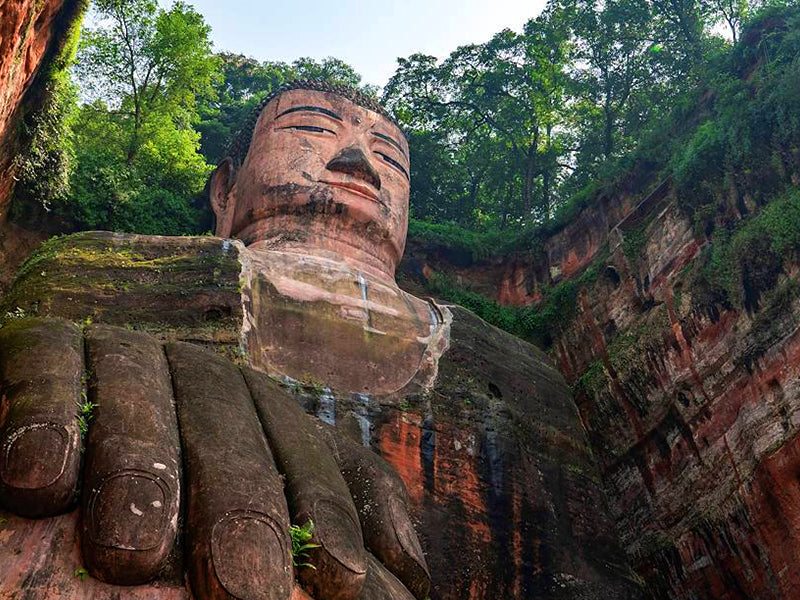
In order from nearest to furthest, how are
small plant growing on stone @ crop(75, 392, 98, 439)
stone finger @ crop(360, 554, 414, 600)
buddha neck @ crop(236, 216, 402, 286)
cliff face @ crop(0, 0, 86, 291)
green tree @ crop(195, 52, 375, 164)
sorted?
small plant growing on stone @ crop(75, 392, 98, 439) < stone finger @ crop(360, 554, 414, 600) < cliff face @ crop(0, 0, 86, 291) < buddha neck @ crop(236, 216, 402, 286) < green tree @ crop(195, 52, 375, 164)

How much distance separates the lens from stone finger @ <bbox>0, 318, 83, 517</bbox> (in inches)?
152

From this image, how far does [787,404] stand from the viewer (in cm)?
747

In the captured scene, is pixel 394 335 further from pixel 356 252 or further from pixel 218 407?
pixel 218 407

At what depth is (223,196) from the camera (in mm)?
11648

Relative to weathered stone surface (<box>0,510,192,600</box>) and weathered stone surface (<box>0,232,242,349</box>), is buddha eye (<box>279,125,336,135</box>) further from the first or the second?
weathered stone surface (<box>0,510,192,600</box>)

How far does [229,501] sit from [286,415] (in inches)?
53.9

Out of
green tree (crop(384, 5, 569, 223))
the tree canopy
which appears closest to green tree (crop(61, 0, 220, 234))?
the tree canopy

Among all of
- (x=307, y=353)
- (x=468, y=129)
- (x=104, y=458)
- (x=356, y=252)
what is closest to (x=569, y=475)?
(x=307, y=353)

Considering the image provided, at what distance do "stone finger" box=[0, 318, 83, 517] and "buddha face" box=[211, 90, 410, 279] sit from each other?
506 centimetres

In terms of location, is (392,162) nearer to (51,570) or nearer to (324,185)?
(324,185)

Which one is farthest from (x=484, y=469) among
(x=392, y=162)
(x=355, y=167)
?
(x=392, y=162)

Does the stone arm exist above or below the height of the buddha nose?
below

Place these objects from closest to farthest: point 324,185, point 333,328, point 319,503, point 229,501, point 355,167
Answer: point 229,501 < point 319,503 < point 333,328 < point 324,185 < point 355,167

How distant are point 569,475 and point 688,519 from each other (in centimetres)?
132
